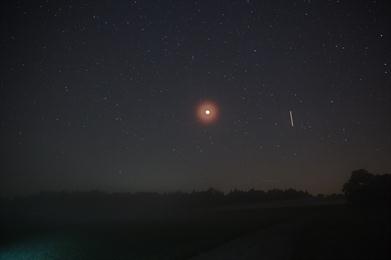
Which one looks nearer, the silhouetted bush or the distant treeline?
the silhouetted bush

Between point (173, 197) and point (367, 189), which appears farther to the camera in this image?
point (173, 197)

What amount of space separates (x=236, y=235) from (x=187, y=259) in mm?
11662

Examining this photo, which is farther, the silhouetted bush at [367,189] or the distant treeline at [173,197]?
the distant treeline at [173,197]

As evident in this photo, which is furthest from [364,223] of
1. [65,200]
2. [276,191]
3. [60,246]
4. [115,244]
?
[65,200]

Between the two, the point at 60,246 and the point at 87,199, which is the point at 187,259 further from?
the point at 87,199

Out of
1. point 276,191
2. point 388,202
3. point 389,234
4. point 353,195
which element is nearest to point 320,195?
point 276,191

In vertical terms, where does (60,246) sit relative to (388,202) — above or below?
below

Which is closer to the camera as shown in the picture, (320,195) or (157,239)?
(157,239)

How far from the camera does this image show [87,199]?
14300 centimetres

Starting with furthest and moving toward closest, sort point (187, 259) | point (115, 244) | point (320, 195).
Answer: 1. point (320, 195)
2. point (115, 244)
3. point (187, 259)

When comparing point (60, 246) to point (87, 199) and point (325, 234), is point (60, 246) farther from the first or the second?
point (87, 199)

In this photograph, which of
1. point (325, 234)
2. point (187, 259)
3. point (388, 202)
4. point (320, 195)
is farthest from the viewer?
point (320, 195)

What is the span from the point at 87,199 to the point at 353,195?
115440 mm

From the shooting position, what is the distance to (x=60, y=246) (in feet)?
101
